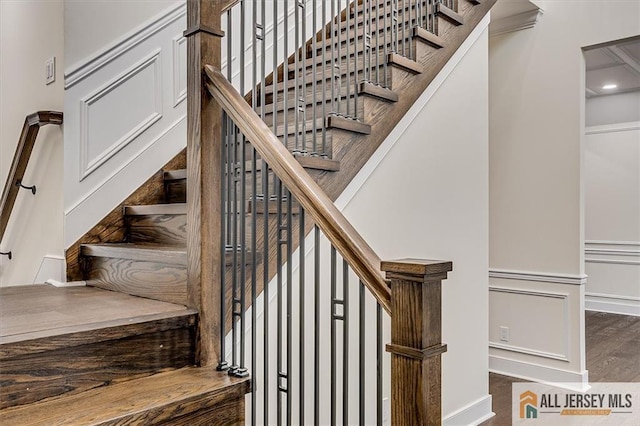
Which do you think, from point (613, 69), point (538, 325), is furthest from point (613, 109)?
point (538, 325)

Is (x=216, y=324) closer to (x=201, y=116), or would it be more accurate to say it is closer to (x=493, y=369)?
Result: (x=201, y=116)

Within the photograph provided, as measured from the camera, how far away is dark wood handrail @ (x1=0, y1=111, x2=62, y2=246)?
7.95 ft

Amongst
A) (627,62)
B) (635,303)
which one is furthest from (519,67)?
(635,303)

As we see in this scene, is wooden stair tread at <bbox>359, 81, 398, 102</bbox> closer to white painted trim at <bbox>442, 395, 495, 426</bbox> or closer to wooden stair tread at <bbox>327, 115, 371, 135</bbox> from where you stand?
wooden stair tread at <bbox>327, 115, 371, 135</bbox>

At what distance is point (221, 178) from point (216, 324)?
49 centimetres

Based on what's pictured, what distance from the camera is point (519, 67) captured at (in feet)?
13.5

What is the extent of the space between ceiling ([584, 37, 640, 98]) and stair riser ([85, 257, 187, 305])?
397 cm

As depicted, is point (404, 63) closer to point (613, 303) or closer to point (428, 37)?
point (428, 37)

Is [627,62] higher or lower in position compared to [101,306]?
higher

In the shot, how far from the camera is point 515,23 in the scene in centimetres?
407

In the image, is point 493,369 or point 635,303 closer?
point 493,369

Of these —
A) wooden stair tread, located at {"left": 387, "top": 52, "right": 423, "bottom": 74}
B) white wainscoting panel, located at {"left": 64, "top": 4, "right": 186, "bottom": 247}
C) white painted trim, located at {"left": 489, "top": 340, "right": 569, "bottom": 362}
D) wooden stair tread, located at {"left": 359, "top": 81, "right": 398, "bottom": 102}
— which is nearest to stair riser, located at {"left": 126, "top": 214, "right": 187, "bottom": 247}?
white wainscoting panel, located at {"left": 64, "top": 4, "right": 186, "bottom": 247}

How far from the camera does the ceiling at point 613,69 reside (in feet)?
16.0

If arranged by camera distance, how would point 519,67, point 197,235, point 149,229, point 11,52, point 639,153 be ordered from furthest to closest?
1. point 639,153
2. point 519,67
3. point 11,52
4. point 149,229
5. point 197,235
